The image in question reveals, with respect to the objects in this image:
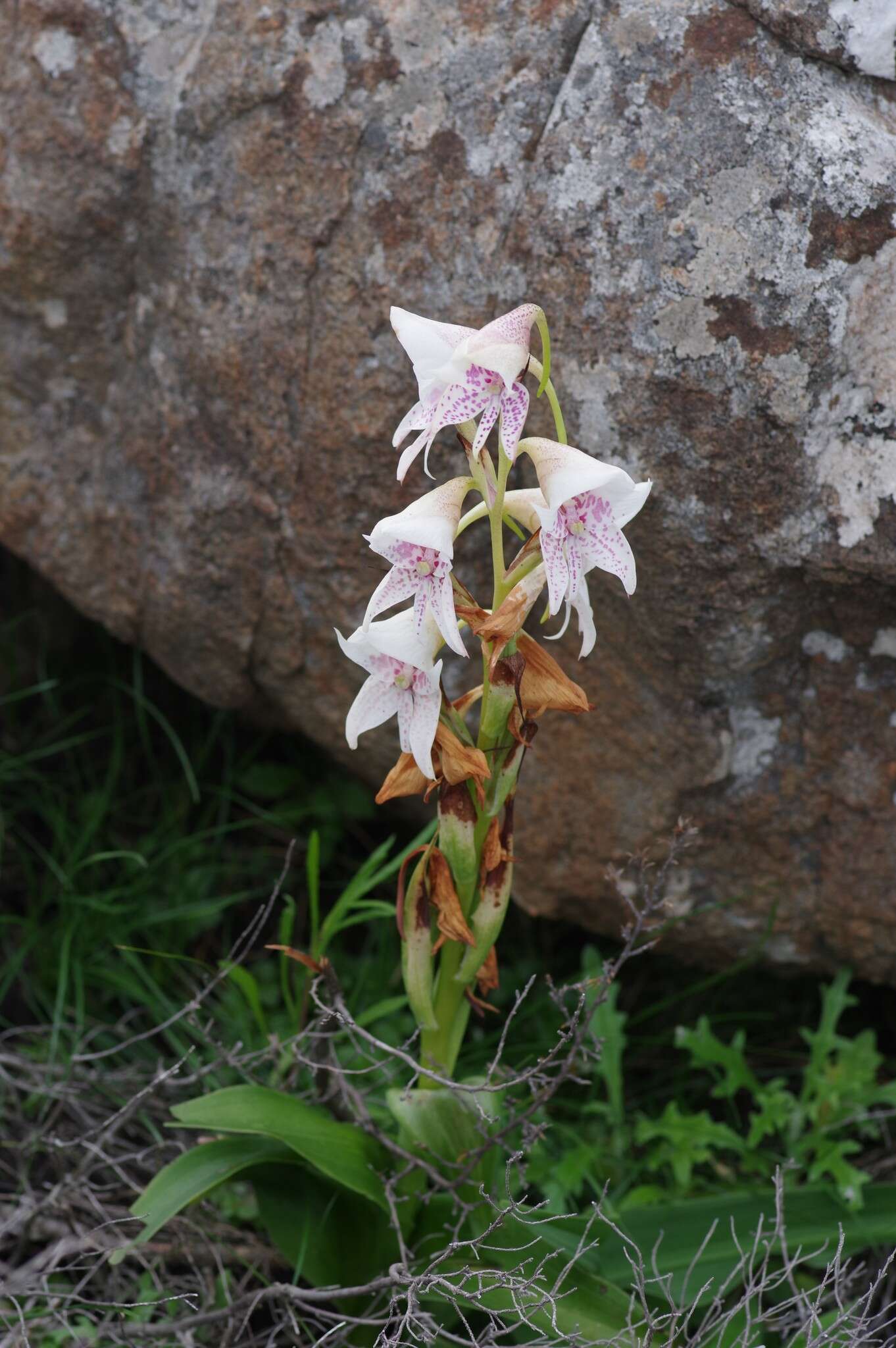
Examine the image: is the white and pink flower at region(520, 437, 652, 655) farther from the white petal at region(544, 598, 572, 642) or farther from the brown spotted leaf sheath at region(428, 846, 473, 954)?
the brown spotted leaf sheath at region(428, 846, 473, 954)

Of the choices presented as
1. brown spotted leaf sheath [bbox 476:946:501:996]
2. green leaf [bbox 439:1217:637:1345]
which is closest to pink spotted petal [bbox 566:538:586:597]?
brown spotted leaf sheath [bbox 476:946:501:996]

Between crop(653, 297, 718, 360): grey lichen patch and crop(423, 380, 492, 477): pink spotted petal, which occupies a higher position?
crop(653, 297, 718, 360): grey lichen patch

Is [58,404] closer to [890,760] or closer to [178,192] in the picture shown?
[178,192]

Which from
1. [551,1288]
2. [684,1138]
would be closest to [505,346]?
[551,1288]

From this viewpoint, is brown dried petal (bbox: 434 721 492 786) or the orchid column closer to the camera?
the orchid column

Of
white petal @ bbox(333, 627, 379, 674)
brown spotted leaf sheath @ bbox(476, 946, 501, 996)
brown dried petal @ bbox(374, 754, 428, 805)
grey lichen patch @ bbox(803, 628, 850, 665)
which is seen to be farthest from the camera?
grey lichen patch @ bbox(803, 628, 850, 665)

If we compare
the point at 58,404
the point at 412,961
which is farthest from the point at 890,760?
the point at 58,404
